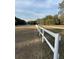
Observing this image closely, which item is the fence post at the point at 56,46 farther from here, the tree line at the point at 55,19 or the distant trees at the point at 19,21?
the distant trees at the point at 19,21

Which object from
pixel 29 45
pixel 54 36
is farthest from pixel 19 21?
pixel 54 36

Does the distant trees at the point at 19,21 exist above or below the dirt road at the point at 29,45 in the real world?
above

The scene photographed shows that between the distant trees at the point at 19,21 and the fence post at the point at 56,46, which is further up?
the distant trees at the point at 19,21

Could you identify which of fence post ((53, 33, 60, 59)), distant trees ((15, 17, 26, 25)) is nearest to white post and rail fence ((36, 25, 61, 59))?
fence post ((53, 33, 60, 59))

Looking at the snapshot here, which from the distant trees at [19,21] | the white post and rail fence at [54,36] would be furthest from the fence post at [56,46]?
the distant trees at [19,21]

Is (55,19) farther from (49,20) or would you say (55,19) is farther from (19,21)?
(19,21)

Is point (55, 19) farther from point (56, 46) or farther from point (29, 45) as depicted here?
point (29, 45)

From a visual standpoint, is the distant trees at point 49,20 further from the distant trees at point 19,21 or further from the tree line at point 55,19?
the distant trees at point 19,21

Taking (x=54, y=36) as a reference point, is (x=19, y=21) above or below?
above

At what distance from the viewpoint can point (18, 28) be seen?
1.72 meters
